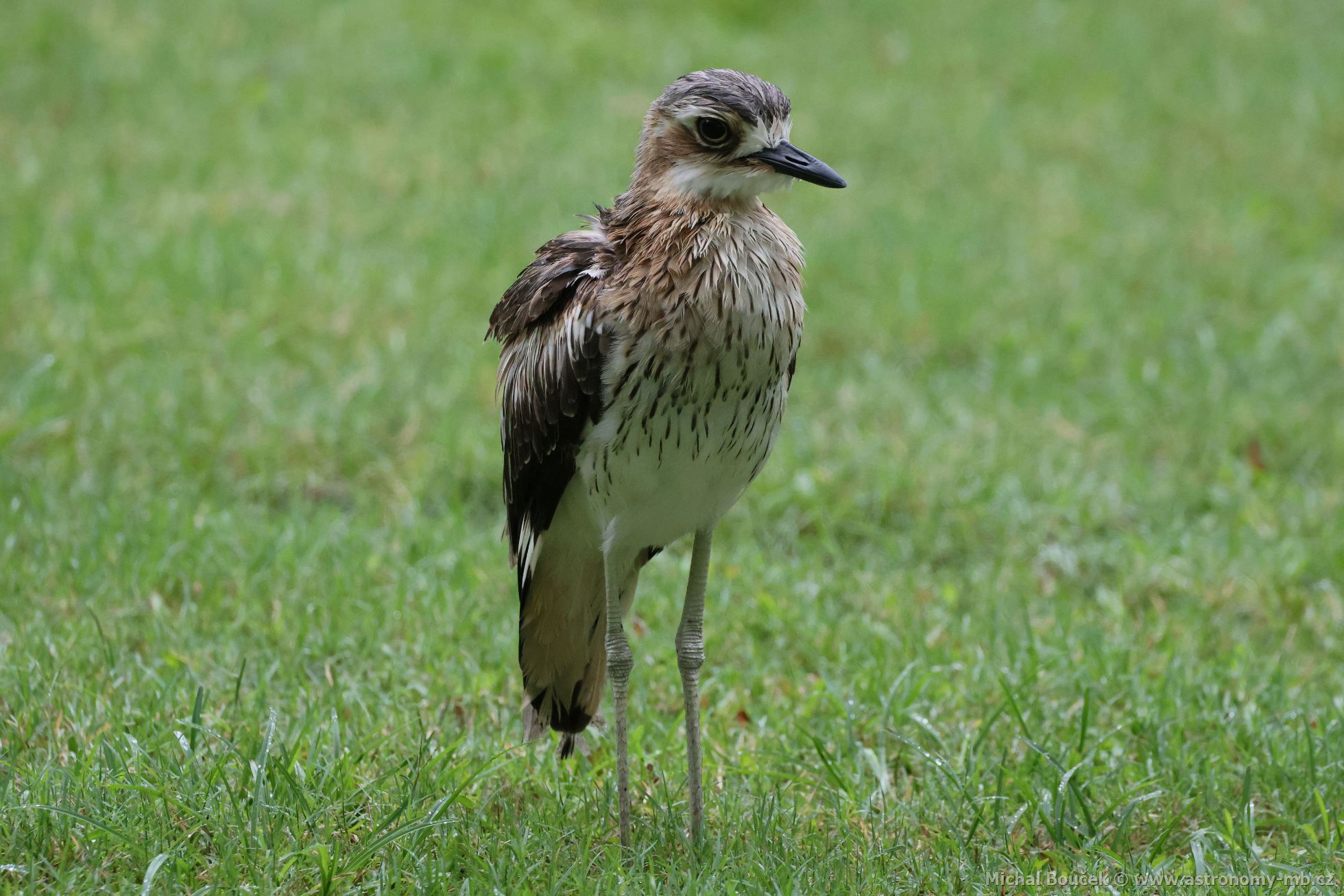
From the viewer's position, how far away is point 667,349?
3402 mm

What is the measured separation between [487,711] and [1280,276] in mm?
6008

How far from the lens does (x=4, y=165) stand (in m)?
8.34

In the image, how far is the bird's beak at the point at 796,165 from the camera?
11.3ft

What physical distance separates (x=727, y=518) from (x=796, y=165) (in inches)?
105

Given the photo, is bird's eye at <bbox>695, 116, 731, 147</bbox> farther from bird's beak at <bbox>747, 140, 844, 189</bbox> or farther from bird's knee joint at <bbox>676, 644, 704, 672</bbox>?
bird's knee joint at <bbox>676, 644, 704, 672</bbox>

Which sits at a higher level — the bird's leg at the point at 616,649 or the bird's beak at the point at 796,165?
the bird's beak at the point at 796,165

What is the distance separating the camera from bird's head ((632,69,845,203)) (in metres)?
3.46

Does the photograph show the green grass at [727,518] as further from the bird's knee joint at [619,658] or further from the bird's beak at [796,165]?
the bird's beak at [796,165]

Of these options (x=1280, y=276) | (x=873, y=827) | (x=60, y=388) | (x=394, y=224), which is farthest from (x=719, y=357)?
(x=1280, y=276)

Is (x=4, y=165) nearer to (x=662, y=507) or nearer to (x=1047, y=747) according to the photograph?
(x=662, y=507)

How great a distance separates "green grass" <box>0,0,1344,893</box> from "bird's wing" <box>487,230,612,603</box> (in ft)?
2.53

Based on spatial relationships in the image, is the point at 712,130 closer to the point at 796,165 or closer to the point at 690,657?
the point at 796,165

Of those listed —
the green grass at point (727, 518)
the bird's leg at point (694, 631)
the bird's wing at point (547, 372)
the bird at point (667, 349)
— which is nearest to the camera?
the bird at point (667, 349)

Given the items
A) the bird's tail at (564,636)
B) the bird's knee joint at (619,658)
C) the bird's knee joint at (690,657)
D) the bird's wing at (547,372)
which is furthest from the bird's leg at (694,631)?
the bird's wing at (547,372)
